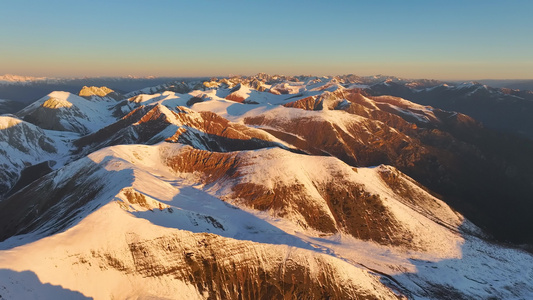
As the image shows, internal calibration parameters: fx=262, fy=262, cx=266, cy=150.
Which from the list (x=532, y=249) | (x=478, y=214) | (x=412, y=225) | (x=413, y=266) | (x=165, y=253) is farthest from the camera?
(x=478, y=214)

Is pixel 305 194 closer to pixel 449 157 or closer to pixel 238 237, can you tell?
pixel 238 237

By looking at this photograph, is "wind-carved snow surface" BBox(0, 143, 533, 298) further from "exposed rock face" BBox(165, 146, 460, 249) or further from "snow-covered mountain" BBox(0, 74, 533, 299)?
"exposed rock face" BBox(165, 146, 460, 249)

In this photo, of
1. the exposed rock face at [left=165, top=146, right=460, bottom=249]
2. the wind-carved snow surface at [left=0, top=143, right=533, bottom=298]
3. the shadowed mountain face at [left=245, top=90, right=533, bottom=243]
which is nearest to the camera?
the wind-carved snow surface at [left=0, top=143, right=533, bottom=298]

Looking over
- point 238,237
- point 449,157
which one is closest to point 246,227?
point 238,237

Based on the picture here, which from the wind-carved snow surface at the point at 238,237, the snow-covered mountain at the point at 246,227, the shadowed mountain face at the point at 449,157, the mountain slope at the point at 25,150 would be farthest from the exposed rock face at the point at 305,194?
the mountain slope at the point at 25,150

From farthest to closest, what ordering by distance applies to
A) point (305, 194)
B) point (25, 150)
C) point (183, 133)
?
point (25, 150) < point (183, 133) < point (305, 194)

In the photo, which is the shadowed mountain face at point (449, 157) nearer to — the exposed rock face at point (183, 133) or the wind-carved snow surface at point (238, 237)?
the exposed rock face at point (183, 133)

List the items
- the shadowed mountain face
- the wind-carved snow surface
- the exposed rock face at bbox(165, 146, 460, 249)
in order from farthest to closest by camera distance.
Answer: the shadowed mountain face
the exposed rock face at bbox(165, 146, 460, 249)
the wind-carved snow surface

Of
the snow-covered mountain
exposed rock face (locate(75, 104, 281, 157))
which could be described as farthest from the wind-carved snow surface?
exposed rock face (locate(75, 104, 281, 157))

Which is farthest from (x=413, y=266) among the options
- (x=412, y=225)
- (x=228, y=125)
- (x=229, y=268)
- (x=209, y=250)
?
(x=228, y=125)

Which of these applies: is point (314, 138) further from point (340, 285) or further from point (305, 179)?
point (340, 285)

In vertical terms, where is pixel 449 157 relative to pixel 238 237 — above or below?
above
